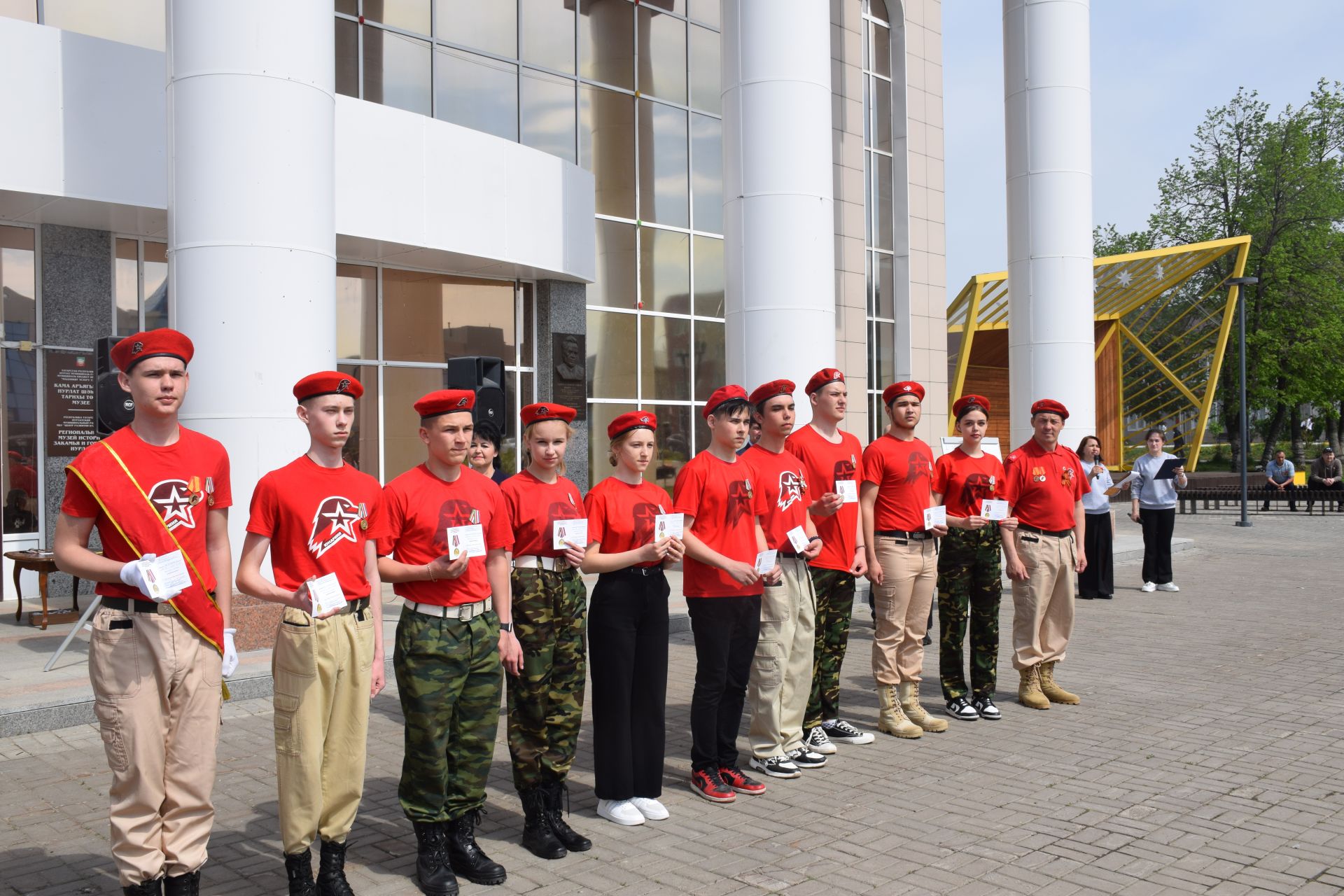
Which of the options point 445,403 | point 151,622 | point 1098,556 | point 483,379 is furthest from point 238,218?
point 1098,556

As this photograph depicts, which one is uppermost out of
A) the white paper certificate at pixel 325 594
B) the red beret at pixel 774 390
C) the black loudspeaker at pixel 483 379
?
the black loudspeaker at pixel 483 379

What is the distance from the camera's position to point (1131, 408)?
133 ft

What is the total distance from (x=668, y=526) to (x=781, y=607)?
1.21 m

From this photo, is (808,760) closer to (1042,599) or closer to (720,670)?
(720,670)

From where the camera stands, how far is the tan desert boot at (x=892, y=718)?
280 inches

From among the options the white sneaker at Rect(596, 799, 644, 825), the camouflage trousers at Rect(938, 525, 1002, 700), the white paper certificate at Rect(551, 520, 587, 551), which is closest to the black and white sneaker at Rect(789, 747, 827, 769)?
the white sneaker at Rect(596, 799, 644, 825)

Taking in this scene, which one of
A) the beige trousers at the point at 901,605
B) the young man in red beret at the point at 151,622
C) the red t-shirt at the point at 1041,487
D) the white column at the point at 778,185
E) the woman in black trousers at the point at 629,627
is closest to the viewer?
the young man in red beret at the point at 151,622

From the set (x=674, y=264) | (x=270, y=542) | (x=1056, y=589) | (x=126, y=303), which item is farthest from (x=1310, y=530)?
(x=270, y=542)

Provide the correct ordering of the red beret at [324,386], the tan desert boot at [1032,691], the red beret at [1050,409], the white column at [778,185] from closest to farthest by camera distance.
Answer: the red beret at [324,386] < the tan desert boot at [1032,691] < the red beret at [1050,409] < the white column at [778,185]

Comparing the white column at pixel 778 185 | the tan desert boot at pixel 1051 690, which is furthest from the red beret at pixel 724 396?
the white column at pixel 778 185

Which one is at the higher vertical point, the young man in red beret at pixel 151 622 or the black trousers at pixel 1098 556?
the young man in red beret at pixel 151 622

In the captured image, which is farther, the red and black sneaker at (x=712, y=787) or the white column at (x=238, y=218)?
the white column at (x=238, y=218)

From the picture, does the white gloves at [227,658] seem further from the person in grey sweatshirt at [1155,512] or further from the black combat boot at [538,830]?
the person in grey sweatshirt at [1155,512]

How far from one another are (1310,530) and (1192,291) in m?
30.3
